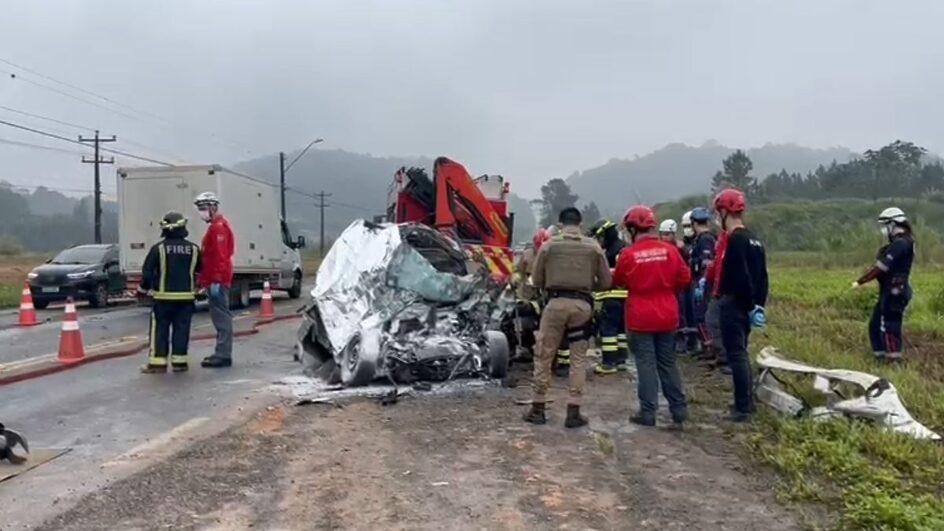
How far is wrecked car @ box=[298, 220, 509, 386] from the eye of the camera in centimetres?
814

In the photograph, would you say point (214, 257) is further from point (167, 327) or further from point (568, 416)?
point (568, 416)

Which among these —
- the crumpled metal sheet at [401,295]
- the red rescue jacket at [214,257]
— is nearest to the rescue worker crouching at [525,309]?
the crumpled metal sheet at [401,295]

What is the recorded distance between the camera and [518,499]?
4738 millimetres

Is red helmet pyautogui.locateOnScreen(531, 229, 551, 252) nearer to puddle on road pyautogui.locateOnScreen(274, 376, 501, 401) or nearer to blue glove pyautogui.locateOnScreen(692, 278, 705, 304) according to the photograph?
blue glove pyautogui.locateOnScreen(692, 278, 705, 304)

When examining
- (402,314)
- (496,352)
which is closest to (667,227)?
(496,352)

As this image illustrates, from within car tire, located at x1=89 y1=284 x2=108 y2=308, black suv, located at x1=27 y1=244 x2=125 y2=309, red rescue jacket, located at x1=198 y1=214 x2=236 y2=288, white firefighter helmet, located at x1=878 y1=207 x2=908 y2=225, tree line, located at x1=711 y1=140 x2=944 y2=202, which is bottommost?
car tire, located at x1=89 y1=284 x2=108 y2=308

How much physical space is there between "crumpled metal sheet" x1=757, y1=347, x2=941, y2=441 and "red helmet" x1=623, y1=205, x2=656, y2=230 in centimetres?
155

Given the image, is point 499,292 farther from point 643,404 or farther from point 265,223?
point 265,223

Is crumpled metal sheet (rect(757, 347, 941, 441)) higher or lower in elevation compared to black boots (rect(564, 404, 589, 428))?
higher

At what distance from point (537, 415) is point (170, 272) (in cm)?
465

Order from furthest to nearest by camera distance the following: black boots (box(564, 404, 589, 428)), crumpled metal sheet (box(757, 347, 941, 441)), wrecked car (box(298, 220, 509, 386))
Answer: wrecked car (box(298, 220, 509, 386)), black boots (box(564, 404, 589, 428)), crumpled metal sheet (box(757, 347, 941, 441))

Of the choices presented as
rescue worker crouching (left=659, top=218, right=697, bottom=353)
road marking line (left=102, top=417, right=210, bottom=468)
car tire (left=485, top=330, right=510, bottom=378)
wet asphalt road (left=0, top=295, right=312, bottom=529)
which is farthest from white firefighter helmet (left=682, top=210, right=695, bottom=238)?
road marking line (left=102, top=417, right=210, bottom=468)

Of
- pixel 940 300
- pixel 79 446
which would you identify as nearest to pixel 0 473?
pixel 79 446

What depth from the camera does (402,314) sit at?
836cm
